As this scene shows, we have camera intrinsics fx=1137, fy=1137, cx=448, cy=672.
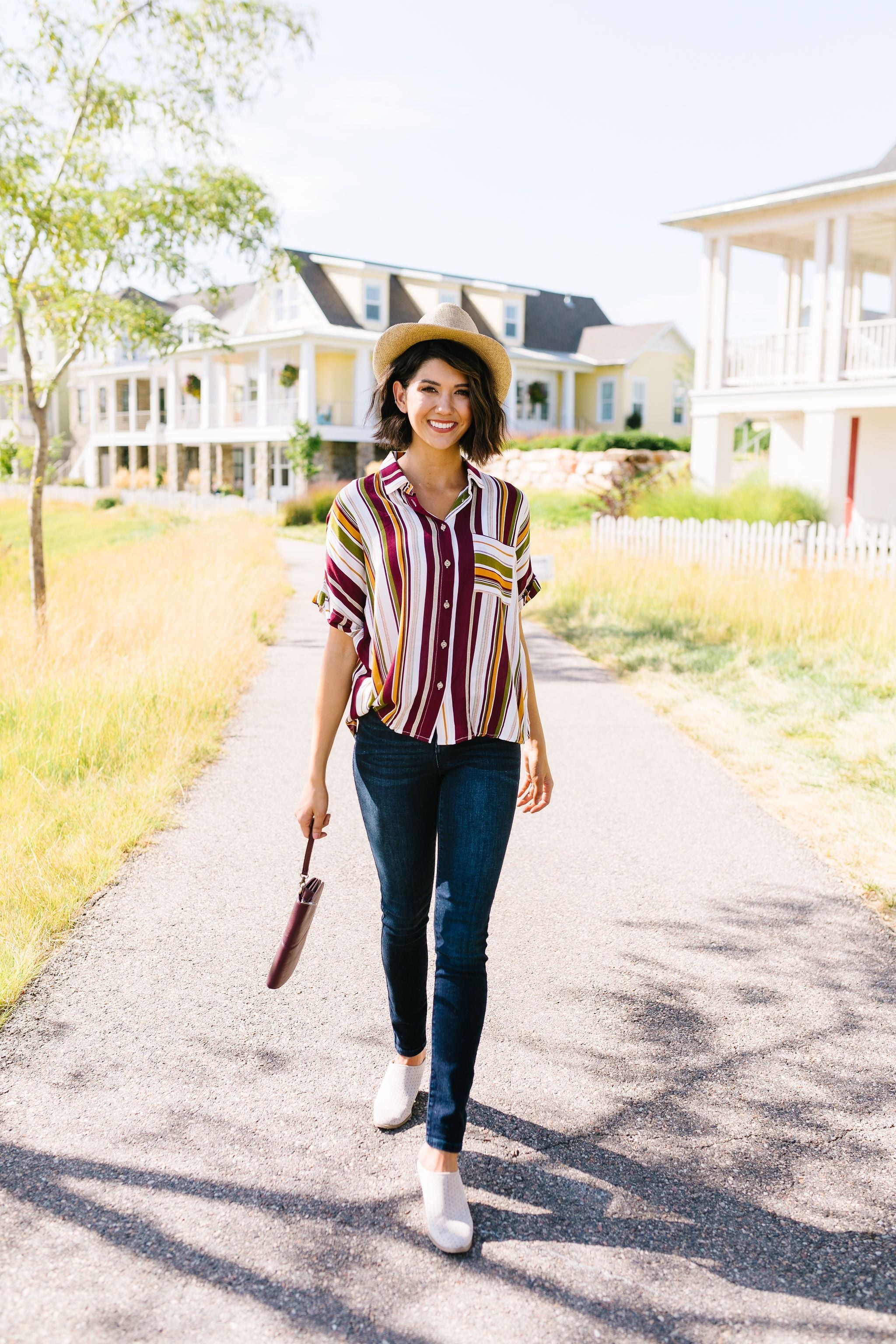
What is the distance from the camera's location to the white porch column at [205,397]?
3966cm

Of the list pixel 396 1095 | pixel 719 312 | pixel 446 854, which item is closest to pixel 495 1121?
pixel 396 1095

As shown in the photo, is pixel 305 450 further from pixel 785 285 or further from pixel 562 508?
pixel 785 285

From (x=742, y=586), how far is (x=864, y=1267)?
34.5 ft

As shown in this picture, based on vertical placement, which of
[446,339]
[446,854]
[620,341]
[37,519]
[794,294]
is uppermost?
[620,341]

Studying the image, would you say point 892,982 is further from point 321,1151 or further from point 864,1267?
point 321,1151

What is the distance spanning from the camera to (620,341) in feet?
136

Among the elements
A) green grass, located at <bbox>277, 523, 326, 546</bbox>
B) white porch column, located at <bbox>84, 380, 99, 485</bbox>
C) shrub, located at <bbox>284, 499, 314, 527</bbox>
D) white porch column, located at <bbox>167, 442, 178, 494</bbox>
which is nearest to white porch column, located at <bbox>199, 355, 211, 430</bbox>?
white porch column, located at <bbox>167, 442, 178, 494</bbox>

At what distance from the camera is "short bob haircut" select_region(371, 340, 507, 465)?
2725 mm

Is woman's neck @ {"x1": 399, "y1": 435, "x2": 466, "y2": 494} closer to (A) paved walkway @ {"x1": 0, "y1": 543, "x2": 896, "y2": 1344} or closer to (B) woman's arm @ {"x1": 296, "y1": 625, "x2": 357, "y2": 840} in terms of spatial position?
(B) woman's arm @ {"x1": 296, "y1": 625, "x2": 357, "y2": 840}

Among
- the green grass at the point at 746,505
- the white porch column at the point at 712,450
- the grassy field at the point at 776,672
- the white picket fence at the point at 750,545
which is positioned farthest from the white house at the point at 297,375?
the grassy field at the point at 776,672

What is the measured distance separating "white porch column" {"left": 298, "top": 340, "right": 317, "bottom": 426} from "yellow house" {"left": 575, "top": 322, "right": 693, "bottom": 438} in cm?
1050

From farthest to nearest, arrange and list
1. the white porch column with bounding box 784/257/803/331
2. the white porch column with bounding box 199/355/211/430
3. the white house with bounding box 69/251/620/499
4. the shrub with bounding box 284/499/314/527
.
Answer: the white porch column with bounding box 199/355/211/430 < the white house with bounding box 69/251/620/499 < the shrub with bounding box 284/499/314/527 < the white porch column with bounding box 784/257/803/331

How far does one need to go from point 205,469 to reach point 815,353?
25.2 meters

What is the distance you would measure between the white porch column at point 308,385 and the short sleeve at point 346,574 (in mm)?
33200
